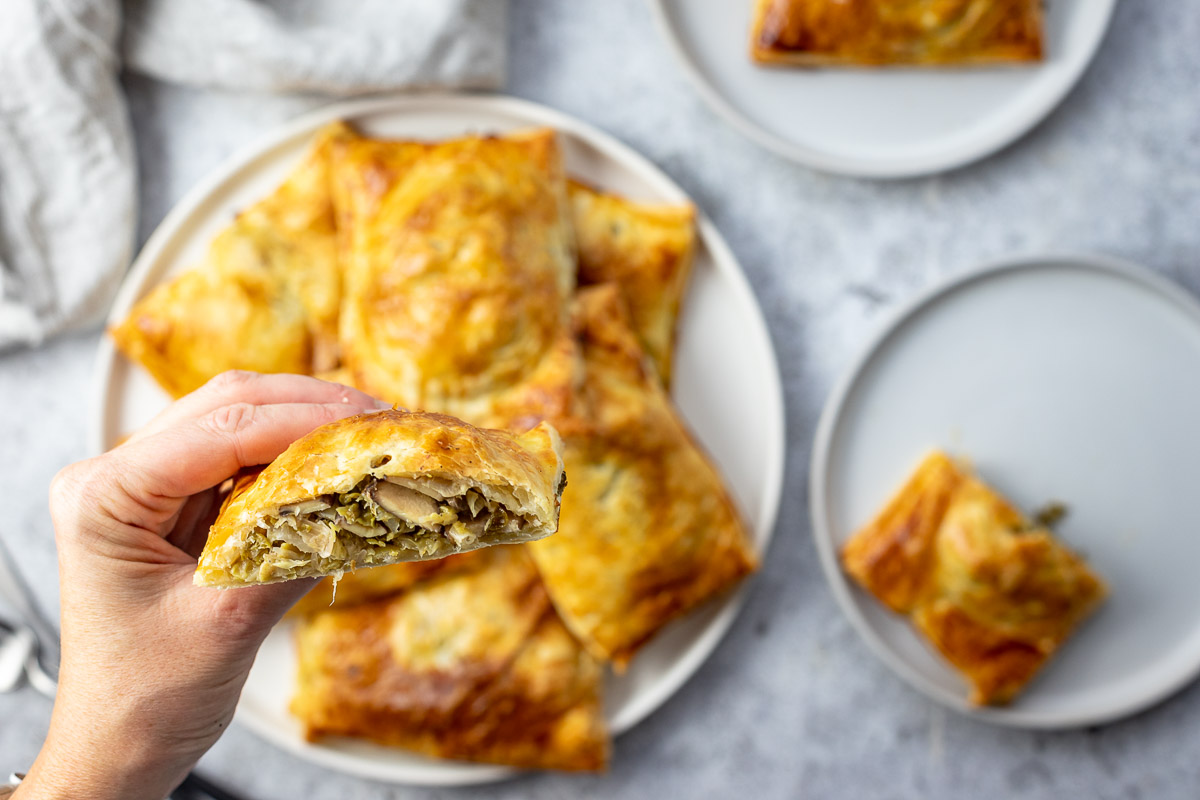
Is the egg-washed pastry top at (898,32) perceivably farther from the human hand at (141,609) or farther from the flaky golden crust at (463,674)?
the human hand at (141,609)

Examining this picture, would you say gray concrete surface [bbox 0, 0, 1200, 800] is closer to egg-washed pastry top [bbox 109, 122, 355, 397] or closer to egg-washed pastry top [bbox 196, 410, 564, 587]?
egg-washed pastry top [bbox 109, 122, 355, 397]

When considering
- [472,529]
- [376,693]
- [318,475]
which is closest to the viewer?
[318,475]

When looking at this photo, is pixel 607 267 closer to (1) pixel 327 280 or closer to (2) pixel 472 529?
(1) pixel 327 280

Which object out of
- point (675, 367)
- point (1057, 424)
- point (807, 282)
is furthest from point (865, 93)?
point (1057, 424)

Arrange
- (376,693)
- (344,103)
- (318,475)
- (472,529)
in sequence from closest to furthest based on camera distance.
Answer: (318,475)
(472,529)
(376,693)
(344,103)

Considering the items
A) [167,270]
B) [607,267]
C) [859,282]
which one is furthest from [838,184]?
[167,270]

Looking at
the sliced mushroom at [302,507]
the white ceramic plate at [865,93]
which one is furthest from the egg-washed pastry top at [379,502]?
the white ceramic plate at [865,93]
